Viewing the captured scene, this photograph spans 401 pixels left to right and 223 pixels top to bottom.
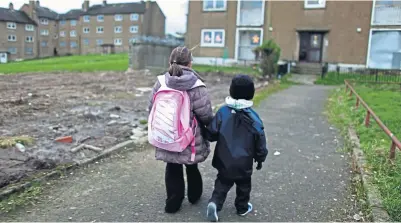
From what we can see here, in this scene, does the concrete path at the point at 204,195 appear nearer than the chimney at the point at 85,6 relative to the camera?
Yes

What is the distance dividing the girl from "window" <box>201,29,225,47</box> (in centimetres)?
2751

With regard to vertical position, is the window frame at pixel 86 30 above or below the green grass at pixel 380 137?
above

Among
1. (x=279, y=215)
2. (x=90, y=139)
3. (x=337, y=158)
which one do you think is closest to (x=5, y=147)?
(x=90, y=139)

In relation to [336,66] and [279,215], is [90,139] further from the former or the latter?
[336,66]

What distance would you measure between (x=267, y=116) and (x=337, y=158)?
13.4 feet

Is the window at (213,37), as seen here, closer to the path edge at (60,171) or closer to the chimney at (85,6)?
the path edge at (60,171)

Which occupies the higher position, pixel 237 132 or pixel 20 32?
pixel 20 32

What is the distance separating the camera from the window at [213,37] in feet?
101

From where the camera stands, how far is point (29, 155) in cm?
545

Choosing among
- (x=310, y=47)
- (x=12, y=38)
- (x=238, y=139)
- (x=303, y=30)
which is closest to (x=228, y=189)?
(x=238, y=139)

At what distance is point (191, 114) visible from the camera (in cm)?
384

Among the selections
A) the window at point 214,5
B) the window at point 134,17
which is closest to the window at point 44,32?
the window at point 214,5

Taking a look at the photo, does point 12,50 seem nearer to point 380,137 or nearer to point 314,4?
point 380,137

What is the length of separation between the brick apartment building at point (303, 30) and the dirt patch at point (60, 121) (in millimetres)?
15846
